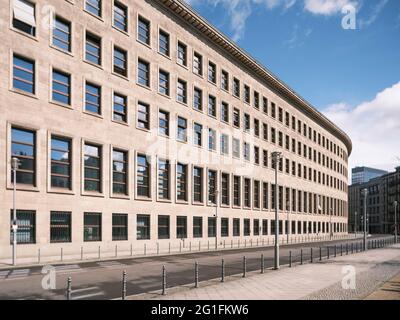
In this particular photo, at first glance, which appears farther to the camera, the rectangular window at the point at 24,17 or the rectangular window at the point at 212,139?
the rectangular window at the point at 212,139

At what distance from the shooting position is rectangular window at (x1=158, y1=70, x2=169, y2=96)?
4466cm

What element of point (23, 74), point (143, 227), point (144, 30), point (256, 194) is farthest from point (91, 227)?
point (256, 194)

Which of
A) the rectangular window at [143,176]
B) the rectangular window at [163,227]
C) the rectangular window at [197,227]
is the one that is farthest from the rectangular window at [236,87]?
the rectangular window at [163,227]

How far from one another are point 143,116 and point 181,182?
949 centimetres

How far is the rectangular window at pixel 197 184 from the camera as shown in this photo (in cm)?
4928

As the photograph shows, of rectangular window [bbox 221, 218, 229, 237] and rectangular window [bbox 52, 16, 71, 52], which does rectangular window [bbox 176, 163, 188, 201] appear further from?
rectangular window [bbox 52, 16, 71, 52]

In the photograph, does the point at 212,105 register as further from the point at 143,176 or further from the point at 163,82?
the point at 143,176

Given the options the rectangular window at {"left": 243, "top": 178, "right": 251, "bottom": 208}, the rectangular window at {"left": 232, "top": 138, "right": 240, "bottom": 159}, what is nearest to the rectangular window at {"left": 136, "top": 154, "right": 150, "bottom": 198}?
the rectangular window at {"left": 232, "top": 138, "right": 240, "bottom": 159}

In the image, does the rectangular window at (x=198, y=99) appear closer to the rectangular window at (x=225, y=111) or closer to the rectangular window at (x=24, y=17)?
the rectangular window at (x=225, y=111)

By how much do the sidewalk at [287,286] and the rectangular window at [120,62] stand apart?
1023 inches

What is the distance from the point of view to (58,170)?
33.3m

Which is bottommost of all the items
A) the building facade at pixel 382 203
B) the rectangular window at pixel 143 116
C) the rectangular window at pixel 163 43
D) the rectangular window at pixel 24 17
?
the building facade at pixel 382 203

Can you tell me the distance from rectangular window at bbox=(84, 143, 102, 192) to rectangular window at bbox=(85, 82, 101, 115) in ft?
11.0
